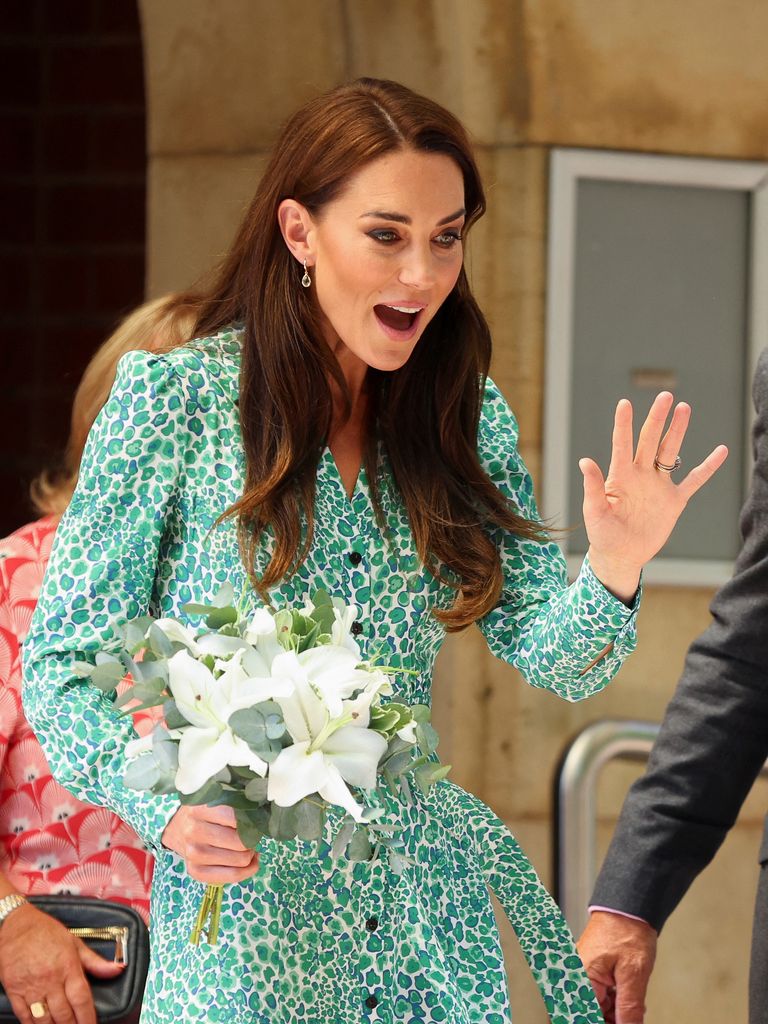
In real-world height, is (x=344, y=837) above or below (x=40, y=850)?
above

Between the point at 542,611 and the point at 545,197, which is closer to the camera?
the point at 542,611

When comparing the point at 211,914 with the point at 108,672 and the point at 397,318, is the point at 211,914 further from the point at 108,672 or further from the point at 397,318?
the point at 397,318

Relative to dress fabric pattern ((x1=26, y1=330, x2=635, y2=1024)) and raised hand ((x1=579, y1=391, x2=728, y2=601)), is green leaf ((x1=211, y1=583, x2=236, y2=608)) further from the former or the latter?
raised hand ((x1=579, y1=391, x2=728, y2=601))

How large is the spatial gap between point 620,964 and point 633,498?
645mm

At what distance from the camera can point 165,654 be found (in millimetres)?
1760

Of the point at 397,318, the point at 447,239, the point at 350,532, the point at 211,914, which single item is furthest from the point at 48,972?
the point at 447,239

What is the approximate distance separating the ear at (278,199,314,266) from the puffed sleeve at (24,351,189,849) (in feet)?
0.77

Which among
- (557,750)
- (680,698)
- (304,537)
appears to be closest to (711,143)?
(557,750)

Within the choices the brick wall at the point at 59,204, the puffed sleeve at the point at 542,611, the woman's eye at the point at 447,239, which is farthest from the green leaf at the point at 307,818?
the brick wall at the point at 59,204

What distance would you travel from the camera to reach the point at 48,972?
261 cm

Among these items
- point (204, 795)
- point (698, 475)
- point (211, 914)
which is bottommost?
point (211, 914)

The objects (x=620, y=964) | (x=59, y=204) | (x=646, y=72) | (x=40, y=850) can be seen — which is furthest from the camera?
(x=59, y=204)

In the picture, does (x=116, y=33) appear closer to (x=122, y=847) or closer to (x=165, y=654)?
(x=122, y=847)

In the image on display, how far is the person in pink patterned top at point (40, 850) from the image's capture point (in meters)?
2.61
